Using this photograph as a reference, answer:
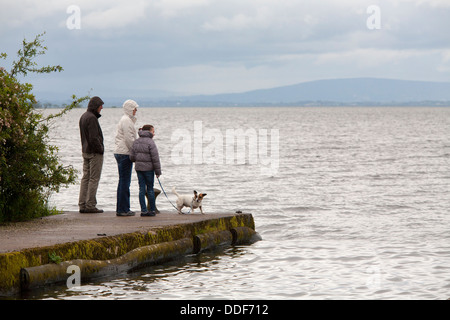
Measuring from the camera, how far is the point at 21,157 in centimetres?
1316

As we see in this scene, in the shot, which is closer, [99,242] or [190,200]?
[99,242]

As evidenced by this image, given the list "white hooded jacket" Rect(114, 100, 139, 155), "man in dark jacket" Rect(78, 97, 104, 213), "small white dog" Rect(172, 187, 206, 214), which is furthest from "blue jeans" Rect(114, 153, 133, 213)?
"small white dog" Rect(172, 187, 206, 214)

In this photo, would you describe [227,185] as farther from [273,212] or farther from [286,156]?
[286,156]

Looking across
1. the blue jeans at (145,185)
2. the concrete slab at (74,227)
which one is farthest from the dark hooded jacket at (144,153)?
the concrete slab at (74,227)

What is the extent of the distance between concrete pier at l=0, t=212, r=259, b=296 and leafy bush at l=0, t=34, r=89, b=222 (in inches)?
23.2

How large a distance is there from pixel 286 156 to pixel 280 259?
34.9 metres

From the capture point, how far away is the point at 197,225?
44.8ft

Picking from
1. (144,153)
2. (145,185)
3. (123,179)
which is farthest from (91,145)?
(145,185)

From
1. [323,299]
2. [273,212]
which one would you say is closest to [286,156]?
[273,212]

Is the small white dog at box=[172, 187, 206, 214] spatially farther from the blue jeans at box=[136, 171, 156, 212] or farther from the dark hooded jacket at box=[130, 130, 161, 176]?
the dark hooded jacket at box=[130, 130, 161, 176]

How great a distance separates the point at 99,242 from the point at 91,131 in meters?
3.32

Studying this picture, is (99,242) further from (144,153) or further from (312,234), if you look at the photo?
(312,234)

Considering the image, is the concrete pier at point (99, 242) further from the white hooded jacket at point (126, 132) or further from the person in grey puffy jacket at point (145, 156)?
the white hooded jacket at point (126, 132)

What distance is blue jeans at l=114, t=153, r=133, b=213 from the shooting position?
13923 millimetres
